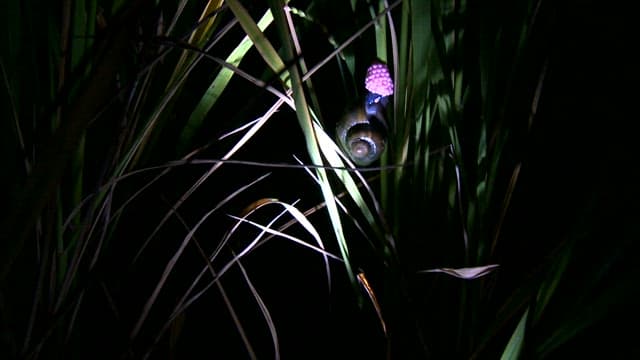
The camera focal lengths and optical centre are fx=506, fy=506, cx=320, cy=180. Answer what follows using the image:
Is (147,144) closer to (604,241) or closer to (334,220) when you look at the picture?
(334,220)

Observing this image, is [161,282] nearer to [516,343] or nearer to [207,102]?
[207,102]

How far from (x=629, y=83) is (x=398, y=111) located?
0.40 metres

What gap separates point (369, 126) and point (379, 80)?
0.16ft

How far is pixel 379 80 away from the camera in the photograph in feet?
1.70

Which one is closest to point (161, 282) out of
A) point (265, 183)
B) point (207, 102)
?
point (207, 102)

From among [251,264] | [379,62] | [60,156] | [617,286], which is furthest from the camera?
[251,264]

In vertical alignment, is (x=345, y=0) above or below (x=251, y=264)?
above

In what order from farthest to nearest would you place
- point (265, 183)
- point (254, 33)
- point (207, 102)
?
point (265, 183) < point (207, 102) < point (254, 33)

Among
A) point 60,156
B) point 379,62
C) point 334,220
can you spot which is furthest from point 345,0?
point 60,156

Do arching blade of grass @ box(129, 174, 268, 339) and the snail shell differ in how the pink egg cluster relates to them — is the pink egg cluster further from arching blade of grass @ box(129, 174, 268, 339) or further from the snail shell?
arching blade of grass @ box(129, 174, 268, 339)

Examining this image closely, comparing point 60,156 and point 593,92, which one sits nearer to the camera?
point 60,156

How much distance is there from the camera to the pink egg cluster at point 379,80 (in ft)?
1.67

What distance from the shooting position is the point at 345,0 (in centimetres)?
51

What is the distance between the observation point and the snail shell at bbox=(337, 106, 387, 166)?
0.51 m
